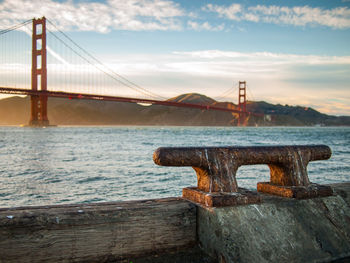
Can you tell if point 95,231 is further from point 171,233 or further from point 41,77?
point 41,77

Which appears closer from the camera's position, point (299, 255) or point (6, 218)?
point (6, 218)

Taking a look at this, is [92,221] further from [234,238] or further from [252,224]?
[252,224]

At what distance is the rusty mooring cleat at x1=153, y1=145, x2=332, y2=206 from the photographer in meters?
1.77

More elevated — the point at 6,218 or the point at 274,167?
the point at 274,167

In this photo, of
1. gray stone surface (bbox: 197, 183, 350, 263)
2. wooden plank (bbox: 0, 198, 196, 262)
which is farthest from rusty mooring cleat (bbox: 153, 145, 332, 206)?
wooden plank (bbox: 0, 198, 196, 262)

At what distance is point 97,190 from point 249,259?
7.19m

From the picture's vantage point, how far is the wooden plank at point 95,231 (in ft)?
4.82

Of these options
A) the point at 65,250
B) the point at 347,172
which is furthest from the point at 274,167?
the point at 347,172

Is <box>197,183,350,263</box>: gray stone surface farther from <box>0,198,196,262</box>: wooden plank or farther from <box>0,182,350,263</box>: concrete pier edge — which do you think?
<box>0,198,196,262</box>: wooden plank

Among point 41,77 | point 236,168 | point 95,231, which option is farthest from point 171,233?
point 41,77

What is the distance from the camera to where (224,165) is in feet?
6.12

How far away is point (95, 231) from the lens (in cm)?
160

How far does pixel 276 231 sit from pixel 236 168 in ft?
1.33

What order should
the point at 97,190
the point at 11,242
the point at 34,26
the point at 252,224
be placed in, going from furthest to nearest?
the point at 34,26, the point at 97,190, the point at 252,224, the point at 11,242
